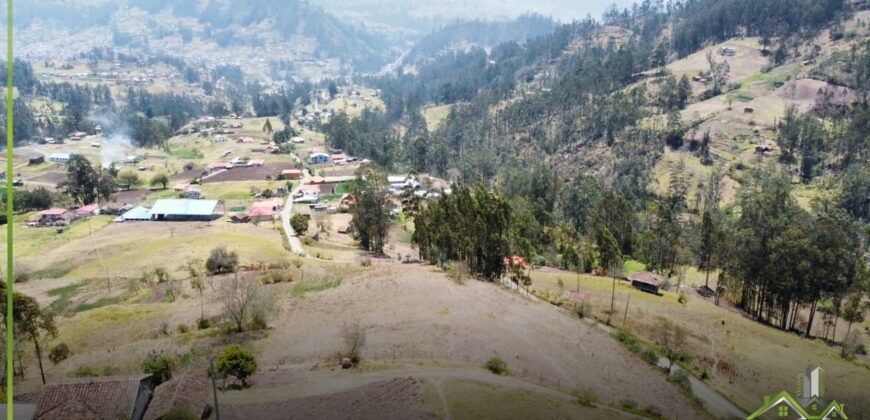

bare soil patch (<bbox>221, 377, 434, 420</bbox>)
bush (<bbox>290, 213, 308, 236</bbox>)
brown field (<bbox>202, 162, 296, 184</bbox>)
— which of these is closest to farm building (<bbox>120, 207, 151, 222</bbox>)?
bush (<bbox>290, 213, 308, 236</bbox>)

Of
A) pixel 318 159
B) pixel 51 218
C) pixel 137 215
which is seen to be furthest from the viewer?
pixel 318 159

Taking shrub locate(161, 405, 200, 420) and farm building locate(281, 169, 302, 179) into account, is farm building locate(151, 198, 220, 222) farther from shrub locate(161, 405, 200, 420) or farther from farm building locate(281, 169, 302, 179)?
shrub locate(161, 405, 200, 420)

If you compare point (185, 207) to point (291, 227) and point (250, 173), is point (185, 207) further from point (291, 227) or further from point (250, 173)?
point (250, 173)

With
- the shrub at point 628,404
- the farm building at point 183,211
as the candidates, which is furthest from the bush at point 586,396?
the farm building at point 183,211

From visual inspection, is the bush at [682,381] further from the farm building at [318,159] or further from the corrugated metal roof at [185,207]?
the farm building at [318,159]

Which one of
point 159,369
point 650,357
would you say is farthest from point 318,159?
point 650,357

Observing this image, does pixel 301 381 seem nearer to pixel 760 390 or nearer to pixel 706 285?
pixel 760 390
